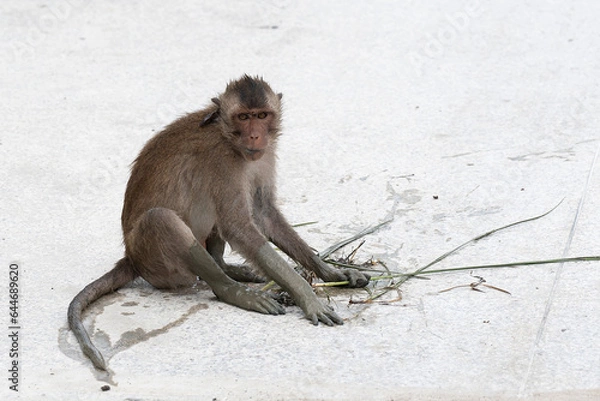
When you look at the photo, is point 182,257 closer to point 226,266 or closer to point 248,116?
point 226,266

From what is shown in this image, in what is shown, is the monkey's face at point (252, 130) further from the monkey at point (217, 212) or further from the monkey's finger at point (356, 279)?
the monkey's finger at point (356, 279)

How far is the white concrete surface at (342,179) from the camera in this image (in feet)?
15.9

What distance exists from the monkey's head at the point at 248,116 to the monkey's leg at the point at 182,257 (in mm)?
576

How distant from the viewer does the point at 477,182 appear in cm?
732

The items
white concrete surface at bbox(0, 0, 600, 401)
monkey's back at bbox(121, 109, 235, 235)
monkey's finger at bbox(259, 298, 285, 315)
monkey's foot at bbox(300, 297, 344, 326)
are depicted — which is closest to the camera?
white concrete surface at bbox(0, 0, 600, 401)

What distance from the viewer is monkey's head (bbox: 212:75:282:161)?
557cm

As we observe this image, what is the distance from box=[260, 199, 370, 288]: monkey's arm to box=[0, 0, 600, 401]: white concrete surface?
0.13 metres

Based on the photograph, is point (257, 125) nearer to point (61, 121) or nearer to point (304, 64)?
point (61, 121)

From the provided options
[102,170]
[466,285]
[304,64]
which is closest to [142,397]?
[466,285]

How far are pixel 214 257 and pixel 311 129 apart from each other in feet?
8.52

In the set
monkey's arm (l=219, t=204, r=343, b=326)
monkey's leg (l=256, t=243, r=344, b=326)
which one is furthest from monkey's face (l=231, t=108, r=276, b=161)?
monkey's leg (l=256, t=243, r=344, b=326)

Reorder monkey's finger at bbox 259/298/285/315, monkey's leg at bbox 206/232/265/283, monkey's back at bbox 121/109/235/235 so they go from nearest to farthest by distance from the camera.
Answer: monkey's finger at bbox 259/298/285/315
monkey's back at bbox 121/109/235/235
monkey's leg at bbox 206/232/265/283

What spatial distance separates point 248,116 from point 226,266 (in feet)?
3.73

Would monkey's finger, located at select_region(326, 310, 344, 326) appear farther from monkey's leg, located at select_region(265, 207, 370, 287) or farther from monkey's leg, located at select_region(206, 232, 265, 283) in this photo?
monkey's leg, located at select_region(206, 232, 265, 283)
